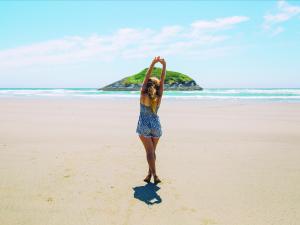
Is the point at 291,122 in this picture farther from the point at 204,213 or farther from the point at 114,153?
the point at 204,213

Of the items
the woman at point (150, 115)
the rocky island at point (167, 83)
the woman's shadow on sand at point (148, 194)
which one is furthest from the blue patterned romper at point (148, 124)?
the rocky island at point (167, 83)

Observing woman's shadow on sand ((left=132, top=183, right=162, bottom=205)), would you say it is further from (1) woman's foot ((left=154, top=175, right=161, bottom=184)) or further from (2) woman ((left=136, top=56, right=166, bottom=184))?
(2) woman ((left=136, top=56, right=166, bottom=184))

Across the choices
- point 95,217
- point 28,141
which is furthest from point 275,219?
point 28,141

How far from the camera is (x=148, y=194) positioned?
191 inches

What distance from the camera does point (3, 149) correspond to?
7.66m

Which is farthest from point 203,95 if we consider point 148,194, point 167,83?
point 148,194

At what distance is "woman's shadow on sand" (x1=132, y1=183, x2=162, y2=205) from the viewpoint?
15.1ft

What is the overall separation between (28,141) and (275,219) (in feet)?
22.5

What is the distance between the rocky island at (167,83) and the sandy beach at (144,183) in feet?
219

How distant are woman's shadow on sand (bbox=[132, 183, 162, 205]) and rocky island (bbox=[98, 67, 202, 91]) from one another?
69.8 metres

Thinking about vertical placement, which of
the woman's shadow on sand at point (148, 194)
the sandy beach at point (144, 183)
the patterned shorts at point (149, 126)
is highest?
the patterned shorts at point (149, 126)

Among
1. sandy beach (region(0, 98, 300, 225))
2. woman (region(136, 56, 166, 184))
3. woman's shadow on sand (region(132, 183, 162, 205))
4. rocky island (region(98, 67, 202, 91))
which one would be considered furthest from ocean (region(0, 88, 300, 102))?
woman's shadow on sand (region(132, 183, 162, 205))

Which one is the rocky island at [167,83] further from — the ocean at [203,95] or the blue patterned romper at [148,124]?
the blue patterned romper at [148,124]

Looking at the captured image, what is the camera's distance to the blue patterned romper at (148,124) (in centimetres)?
532
